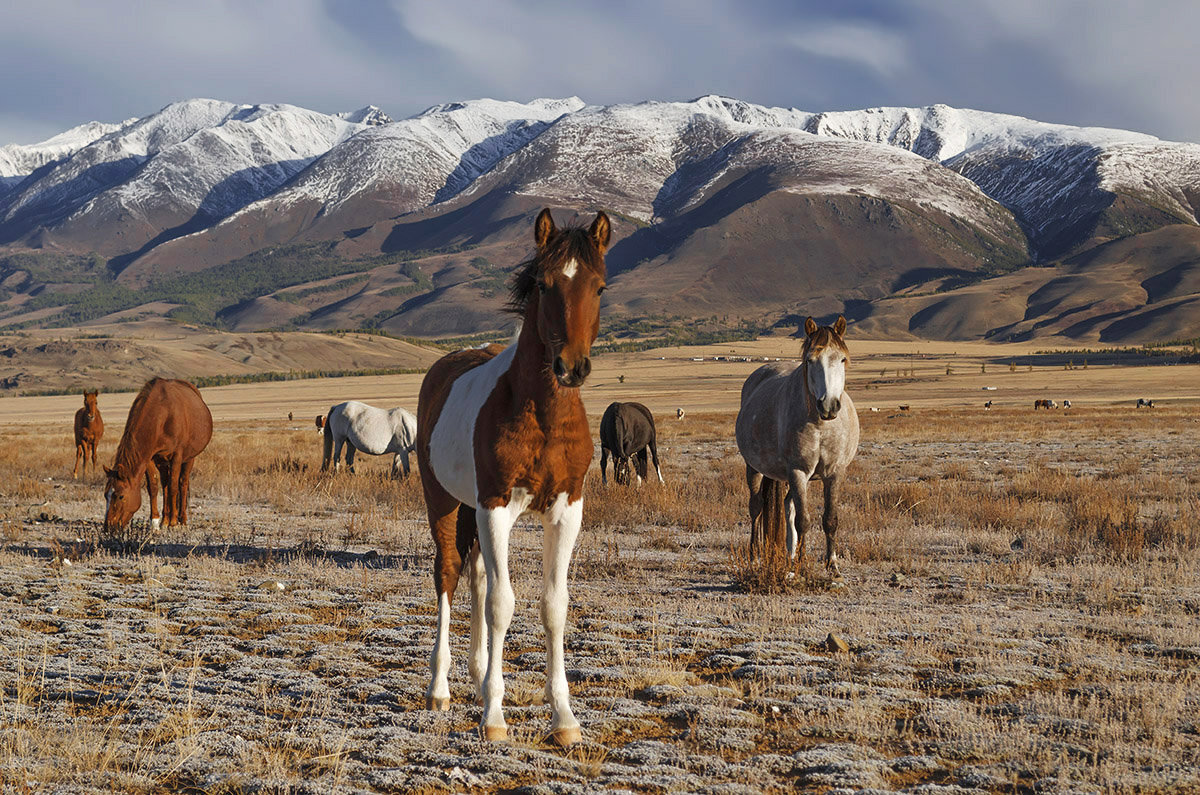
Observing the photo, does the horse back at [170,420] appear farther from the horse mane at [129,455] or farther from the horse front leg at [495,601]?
the horse front leg at [495,601]

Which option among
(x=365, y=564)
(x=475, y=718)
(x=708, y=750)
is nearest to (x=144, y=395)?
(x=365, y=564)

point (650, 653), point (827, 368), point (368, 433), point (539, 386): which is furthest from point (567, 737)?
point (368, 433)

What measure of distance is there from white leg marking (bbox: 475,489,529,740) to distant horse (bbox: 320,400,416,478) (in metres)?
18.5

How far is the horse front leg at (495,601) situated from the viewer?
573cm

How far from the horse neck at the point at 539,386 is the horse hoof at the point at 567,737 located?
185 cm

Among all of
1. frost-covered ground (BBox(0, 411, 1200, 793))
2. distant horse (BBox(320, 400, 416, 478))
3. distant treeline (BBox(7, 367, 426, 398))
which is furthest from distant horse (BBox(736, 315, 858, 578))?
distant treeline (BBox(7, 367, 426, 398))

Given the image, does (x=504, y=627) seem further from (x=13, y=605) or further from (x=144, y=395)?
(x=144, y=395)

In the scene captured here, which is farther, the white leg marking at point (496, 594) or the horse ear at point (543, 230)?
the white leg marking at point (496, 594)

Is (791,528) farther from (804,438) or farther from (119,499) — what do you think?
(119,499)

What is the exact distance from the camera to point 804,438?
11.1 metres

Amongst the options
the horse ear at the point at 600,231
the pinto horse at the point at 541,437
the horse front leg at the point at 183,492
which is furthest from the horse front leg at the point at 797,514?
the horse front leg at the point at 183,492

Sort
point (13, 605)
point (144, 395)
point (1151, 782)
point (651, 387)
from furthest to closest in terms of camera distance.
A: point (651, 387) → point (144, 395) → point (13, 605) → point (1151, 782)

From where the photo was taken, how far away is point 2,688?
6469mm

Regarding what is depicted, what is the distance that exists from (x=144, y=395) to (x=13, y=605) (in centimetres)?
587
